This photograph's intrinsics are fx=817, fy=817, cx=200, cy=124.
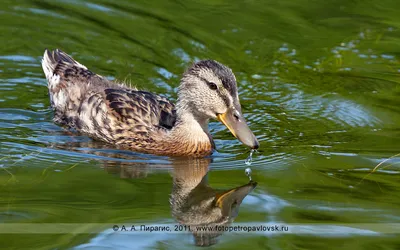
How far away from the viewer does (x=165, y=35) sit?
1398cm

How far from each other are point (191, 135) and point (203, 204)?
7.33ft

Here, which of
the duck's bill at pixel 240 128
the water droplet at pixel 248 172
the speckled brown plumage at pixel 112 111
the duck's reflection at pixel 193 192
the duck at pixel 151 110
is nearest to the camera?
the duck's reflection at pixel 193 192

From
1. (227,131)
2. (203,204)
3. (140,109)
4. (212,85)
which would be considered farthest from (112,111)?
(203,204)

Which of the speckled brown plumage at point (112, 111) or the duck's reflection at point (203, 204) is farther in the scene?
the speckled brown plumage at point (112, 111)

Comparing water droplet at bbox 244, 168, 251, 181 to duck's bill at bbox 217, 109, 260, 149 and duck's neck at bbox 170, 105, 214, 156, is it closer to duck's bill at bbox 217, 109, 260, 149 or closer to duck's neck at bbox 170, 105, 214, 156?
duck's bill at bbox 217, 109, 260, 149

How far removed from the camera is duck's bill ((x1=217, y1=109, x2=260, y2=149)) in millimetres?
9539

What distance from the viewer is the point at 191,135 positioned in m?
10.4

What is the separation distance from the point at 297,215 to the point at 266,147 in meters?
2.48

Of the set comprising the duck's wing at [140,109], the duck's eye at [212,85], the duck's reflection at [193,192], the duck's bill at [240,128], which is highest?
the duck's eye at [212,85]

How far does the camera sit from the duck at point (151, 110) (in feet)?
32.2

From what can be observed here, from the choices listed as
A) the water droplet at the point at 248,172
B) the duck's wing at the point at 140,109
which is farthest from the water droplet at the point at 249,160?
the duck's wing at the point at 140,109

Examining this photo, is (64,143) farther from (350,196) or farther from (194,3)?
(194,3)

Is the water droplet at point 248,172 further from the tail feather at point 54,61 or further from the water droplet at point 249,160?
the tail feather at point 54,61

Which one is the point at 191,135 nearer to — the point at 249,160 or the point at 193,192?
the point at 249,160
